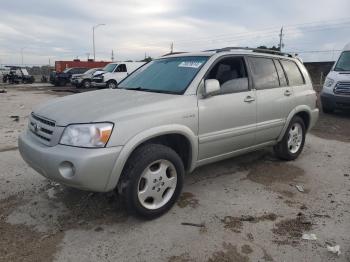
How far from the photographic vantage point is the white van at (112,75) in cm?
2325

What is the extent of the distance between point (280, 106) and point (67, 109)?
3109 mm

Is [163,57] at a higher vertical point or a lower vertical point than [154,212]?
higher

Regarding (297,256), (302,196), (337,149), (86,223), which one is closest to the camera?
(297,256)

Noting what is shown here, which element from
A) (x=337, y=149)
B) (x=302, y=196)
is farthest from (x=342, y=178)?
(x=337, y=149)

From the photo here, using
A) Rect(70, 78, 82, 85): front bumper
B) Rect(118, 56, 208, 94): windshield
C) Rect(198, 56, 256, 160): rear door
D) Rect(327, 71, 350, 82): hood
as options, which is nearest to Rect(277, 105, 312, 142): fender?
Rect(198, 56, 256, 160): rear door

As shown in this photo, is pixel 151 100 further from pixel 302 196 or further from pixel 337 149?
pixel 337 149

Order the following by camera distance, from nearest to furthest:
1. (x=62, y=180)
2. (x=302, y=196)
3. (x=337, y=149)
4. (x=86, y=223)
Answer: (x=62, y=180), (x=86, y=223), (x=302, y=196), (x=337, y=149)

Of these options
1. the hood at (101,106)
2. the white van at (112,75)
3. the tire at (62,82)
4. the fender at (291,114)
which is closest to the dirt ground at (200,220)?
the fender at (291,114)

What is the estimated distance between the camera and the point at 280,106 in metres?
5.44

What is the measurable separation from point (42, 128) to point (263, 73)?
122 inches

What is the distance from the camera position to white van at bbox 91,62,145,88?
2325 centimetres

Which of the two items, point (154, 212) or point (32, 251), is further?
point (154, 212)

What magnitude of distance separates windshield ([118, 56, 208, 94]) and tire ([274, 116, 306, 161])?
206 centimetres

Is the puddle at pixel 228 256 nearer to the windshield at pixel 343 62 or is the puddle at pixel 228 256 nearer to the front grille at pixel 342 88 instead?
the front grille at pixel 342 88
